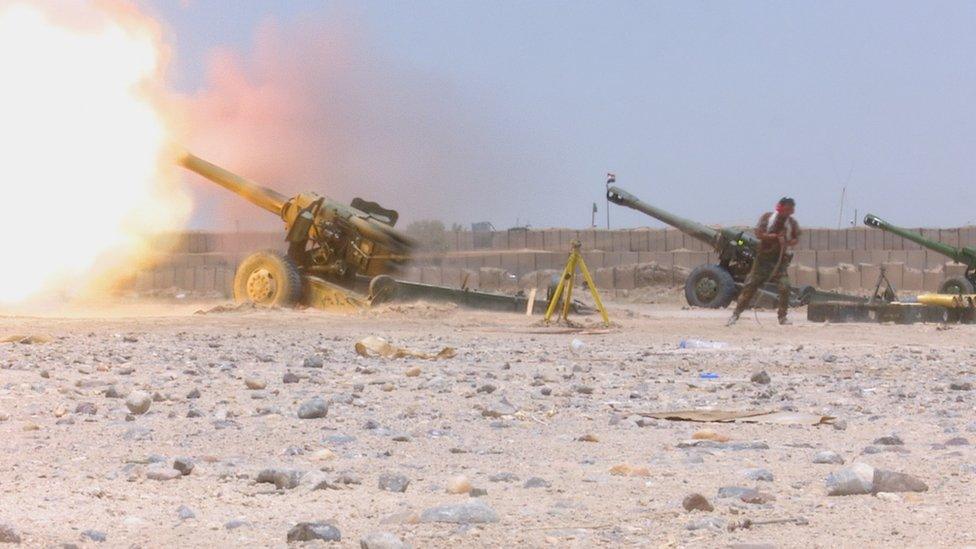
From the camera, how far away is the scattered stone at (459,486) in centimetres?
599

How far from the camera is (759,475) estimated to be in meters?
6.27

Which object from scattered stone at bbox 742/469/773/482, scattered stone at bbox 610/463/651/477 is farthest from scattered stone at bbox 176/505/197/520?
scattered stone at bbox 742/469/773/482

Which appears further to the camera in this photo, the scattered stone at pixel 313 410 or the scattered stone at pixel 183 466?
the scattered stone at pixel 313 410

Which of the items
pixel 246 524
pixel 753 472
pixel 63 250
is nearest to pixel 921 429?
pixel 753 472

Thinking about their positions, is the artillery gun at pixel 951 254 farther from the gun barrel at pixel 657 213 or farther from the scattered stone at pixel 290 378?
the scattered stone at pixel 290 378

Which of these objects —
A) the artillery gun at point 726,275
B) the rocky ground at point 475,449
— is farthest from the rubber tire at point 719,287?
the rocky ground at point 475,449

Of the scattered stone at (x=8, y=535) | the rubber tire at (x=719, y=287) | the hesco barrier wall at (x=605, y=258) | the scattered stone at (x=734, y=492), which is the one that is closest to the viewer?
the scattered stone at (x=8, y=535)

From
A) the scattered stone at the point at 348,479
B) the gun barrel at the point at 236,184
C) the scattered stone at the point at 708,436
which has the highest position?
the gun barrel at the point at 236,184

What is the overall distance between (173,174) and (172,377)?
1346cm

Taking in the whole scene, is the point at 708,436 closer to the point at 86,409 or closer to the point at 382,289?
the point at 86,409

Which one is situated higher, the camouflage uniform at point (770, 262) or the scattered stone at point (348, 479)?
the camouflage uniform at point (770, 262)

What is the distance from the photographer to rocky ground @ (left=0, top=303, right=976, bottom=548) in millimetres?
5199

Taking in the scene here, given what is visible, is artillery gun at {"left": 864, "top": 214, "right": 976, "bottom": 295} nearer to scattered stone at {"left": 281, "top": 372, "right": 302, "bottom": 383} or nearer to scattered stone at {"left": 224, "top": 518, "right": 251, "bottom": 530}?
scattered stone at {"left": 281, "top": 372, "right": 302, "bottom": 383}

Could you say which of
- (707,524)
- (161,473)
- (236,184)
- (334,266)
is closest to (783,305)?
(334,266)
